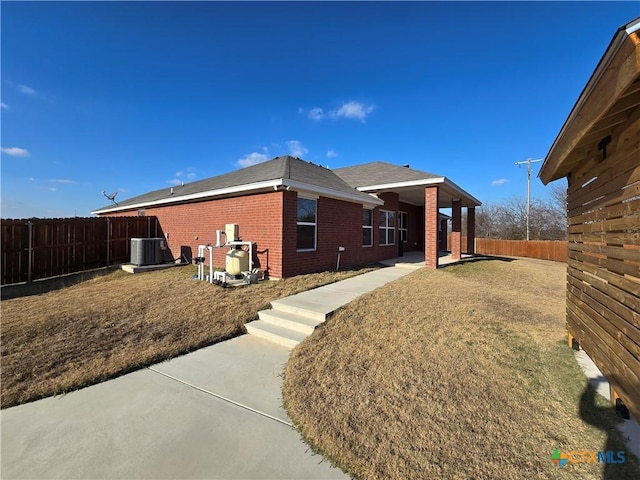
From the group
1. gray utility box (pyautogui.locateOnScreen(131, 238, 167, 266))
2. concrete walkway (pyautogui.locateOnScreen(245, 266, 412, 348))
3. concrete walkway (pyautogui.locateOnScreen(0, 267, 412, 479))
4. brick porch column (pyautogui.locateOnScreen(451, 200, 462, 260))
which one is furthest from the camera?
brick porch column (pyautogui.locateOnScreen(451, 200, 462, 260))

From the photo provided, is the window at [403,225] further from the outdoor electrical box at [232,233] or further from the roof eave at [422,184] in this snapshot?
the outdoor electrical box at [232,233]

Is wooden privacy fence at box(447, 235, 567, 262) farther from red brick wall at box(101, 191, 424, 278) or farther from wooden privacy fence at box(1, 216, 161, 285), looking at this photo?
wooden privacy fence at box(1, 216, 161, 285)

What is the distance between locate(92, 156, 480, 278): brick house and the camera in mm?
8398

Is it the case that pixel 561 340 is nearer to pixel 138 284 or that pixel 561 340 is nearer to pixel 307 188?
pixel 307 188

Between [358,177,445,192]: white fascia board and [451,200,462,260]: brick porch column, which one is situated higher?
[358,177,445,192]: white fascia board

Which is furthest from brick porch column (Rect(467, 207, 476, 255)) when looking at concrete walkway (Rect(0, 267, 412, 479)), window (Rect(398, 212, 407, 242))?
A: concrete walkway (Rect(0, 267, 412, 479))

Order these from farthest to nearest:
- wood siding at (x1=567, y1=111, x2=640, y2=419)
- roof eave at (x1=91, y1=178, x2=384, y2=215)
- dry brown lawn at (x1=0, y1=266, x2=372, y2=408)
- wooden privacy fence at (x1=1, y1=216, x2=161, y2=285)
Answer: wooden privacy fence at (x1=1, y1=216, x2=161, y2=285) → roof eave at (x1=91, y1=178, x2=384, y2=215) → dry brown lawn at (x1=0, y1=266, x2=372, y2=408) → wood siding at (x1=567, y1=111, x2=640, y2=419)

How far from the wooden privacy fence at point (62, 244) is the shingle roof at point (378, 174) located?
9.64 meters

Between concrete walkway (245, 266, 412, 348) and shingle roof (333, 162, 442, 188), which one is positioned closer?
concrete walkway (245, 266, 412, 348)

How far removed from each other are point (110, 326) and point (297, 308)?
3246mm

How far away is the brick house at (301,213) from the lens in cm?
840

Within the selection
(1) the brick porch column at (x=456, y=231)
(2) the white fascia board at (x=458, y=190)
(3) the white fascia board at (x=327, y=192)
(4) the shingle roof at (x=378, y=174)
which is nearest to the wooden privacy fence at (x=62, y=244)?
(3) the white fascia board at (x=327, y=192)

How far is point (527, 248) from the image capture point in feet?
72.4

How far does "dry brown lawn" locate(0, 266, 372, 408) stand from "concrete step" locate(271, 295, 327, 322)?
381 millimetres
